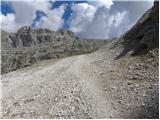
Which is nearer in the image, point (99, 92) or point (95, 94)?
point (95, 94)

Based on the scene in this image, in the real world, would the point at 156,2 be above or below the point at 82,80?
above

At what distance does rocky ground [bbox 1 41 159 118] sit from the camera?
1991 cm

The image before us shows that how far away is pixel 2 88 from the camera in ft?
102

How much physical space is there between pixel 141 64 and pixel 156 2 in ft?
43.8

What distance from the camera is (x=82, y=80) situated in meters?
26.9

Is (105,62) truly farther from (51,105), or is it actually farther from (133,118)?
(133,118)

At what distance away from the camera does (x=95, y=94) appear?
2266 centimetres

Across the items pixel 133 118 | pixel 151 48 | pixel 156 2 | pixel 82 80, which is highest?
pixel 156 2

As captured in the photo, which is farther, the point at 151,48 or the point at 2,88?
the point at 2,88

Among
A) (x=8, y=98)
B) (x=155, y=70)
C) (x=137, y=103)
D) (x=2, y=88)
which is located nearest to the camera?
(x=137, y=103)

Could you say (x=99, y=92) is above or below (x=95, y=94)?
above

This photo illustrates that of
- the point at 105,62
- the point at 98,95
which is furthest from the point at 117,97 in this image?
the point at 105,62

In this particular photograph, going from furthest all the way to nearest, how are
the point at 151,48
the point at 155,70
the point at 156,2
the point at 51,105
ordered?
1. the point at 156,2
2. the point at 151,48
3. the point at 155,70
4. the point at 51,105

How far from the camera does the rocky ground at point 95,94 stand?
19906 mm
